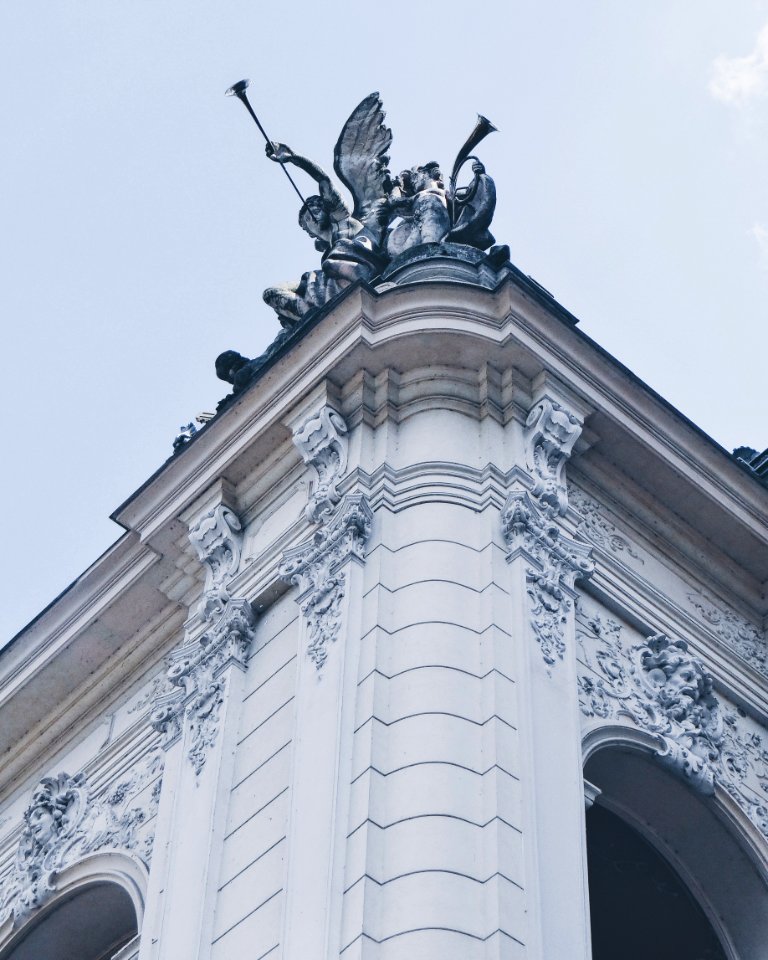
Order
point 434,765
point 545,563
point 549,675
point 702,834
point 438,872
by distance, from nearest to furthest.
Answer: point 438,872
point 434,765
point 549,675
point 545,563
point 702,834

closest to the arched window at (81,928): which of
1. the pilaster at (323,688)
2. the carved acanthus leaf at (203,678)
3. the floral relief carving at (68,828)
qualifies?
the floral relief carving at (68,828)

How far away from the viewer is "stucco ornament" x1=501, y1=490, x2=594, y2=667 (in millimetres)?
15367

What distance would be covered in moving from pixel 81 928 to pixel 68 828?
2.99 ft

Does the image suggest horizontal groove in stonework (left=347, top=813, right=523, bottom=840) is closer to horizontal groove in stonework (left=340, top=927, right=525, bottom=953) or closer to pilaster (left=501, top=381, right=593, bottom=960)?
pilaster (left=501, top=381, right=593, bottom=960)

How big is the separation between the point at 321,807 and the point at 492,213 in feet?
25.5

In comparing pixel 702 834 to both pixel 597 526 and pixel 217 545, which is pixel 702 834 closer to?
pixel 597 526

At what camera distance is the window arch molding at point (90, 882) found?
16.7m

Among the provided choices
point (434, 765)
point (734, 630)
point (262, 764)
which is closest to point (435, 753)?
point (434, 765)

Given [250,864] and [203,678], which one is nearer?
[250,864]

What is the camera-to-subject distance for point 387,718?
14195 mm

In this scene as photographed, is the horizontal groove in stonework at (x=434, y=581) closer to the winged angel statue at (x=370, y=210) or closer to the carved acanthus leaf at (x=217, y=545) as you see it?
the carved acanthus leaf at (x=217, y=545)

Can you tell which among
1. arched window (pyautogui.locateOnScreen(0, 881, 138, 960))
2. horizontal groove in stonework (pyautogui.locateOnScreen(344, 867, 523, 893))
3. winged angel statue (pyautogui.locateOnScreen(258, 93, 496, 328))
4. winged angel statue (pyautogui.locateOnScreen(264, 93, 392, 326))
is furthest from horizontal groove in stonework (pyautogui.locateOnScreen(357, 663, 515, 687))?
winged angel statue (pyautogui.locateOnScreen(264, 93, 392, 326))

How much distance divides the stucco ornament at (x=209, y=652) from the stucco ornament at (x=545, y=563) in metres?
2.47

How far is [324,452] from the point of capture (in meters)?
17.0
